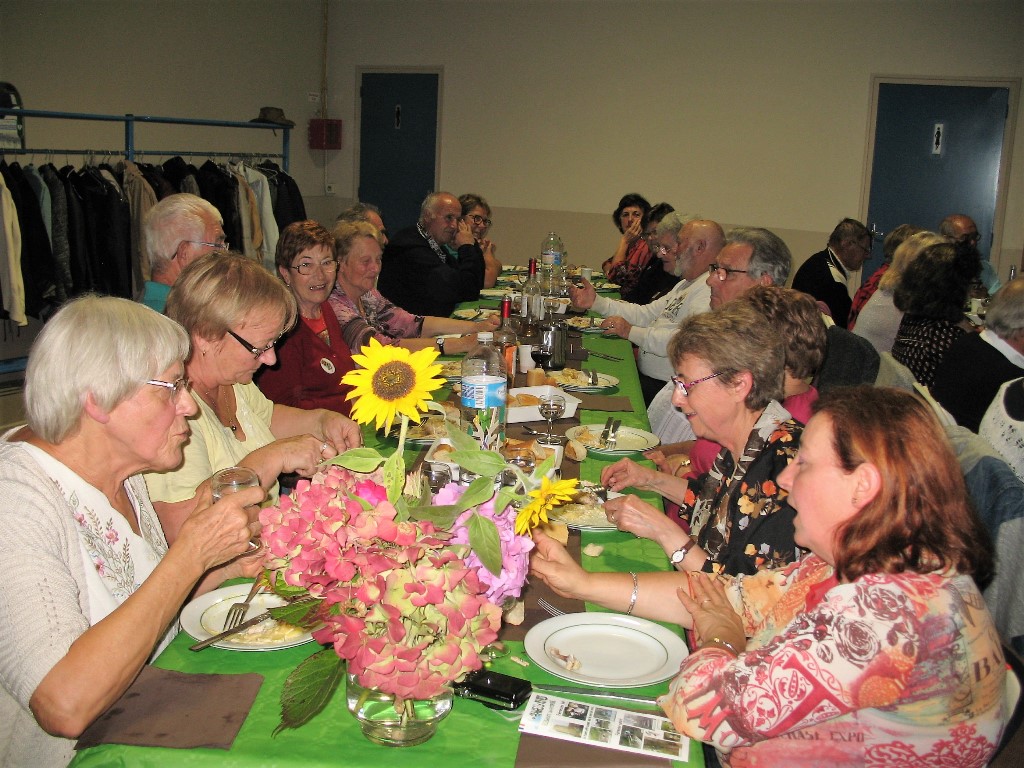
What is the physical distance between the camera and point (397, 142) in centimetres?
958

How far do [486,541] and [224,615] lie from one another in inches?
28.7

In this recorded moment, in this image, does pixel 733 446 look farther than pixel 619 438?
No

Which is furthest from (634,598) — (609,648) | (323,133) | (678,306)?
(323,133)

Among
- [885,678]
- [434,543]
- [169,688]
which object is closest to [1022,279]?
[885,678]

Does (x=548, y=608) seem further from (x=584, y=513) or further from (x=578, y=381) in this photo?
(x=578, y=381)

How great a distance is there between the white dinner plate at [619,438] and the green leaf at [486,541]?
1530 mm

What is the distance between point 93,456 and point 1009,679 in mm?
1534

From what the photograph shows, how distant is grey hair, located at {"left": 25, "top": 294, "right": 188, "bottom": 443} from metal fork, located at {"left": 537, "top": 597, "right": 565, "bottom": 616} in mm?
829

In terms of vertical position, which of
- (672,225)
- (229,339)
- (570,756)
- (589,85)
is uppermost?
(589,85)

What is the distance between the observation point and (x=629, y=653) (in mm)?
1521

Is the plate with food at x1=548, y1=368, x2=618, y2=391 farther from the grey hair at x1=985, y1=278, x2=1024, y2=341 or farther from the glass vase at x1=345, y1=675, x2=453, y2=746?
the glass vase at x1=345, y1=675, x2=453, y2=746

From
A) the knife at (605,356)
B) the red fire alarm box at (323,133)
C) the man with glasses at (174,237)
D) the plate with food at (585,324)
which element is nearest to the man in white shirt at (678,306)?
the plate with food at (585,324)

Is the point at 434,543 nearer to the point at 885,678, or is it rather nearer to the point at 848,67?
the point at 885,678

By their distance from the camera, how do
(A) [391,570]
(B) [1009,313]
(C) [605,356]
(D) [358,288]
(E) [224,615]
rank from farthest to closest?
(C) [605,356] < (D) [358,288] < (B) [1009,313] < (E) [224,615] < (A) [391,570]
